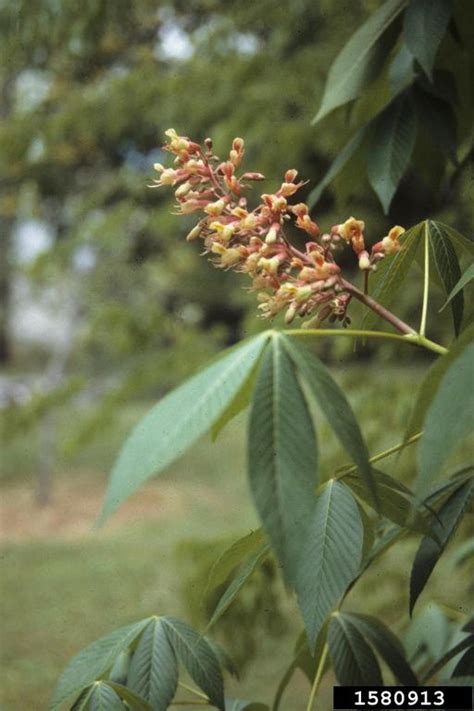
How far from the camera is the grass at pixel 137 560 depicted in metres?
2.76

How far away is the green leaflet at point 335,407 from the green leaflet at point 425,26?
0.51 meters

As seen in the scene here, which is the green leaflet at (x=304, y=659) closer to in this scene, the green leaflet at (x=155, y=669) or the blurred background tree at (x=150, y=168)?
the green leaflet at (x=155, y=669)

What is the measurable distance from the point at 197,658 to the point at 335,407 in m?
0.45

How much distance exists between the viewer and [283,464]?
554mm

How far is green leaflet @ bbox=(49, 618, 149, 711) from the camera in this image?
87 cm

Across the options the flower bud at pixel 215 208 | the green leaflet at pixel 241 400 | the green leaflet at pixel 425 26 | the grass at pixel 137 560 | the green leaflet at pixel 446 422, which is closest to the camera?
the green leaflet at pixel 446 422

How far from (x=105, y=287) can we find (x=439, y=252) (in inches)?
249

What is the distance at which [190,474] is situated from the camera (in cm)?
836

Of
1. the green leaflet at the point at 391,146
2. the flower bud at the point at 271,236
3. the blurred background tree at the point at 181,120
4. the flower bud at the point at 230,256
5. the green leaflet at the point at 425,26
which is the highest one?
the blurred background tree at the point at 181,120

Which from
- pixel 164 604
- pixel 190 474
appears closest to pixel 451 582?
pixel 164 604

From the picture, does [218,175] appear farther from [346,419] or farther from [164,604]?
[164,604]

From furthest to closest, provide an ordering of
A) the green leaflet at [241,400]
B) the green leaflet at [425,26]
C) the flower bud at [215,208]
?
the green leaflet at [425,26]
the flower bud at [215,208]
the green leaflet at [241,400]

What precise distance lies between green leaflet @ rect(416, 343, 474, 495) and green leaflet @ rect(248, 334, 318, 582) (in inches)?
2.9

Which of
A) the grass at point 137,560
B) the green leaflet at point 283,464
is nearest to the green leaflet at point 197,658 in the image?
the green leaflet at point 283,464
